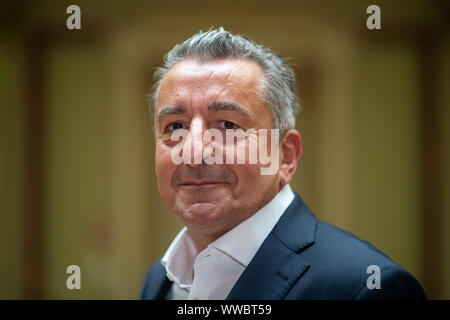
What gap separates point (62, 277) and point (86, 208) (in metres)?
0.63

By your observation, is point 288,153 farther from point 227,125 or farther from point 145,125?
point 145,125

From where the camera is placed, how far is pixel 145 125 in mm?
3578

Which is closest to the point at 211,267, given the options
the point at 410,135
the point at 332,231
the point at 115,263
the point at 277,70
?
the point at 332,231

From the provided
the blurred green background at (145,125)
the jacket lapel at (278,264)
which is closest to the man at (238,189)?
the jacket lapel at (278,264)

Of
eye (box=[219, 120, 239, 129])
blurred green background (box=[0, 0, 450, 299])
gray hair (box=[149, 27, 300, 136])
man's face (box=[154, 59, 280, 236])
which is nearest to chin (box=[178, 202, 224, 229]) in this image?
man's face (box=[154, 59, 280, 236])

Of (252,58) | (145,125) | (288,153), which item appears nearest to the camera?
(252,58)

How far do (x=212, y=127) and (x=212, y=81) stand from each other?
0.15 meters

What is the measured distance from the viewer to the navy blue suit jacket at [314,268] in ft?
3.77

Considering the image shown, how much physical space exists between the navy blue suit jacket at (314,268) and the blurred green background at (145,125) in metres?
2.03

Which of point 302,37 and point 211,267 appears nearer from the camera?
point 211,267

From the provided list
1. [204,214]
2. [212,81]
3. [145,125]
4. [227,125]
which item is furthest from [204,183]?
[145,125]

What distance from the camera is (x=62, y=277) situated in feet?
11.6

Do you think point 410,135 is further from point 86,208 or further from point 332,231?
point 86,208

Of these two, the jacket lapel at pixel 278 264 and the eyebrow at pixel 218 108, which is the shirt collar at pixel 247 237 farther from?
the eyebrow at pixel 218 108
